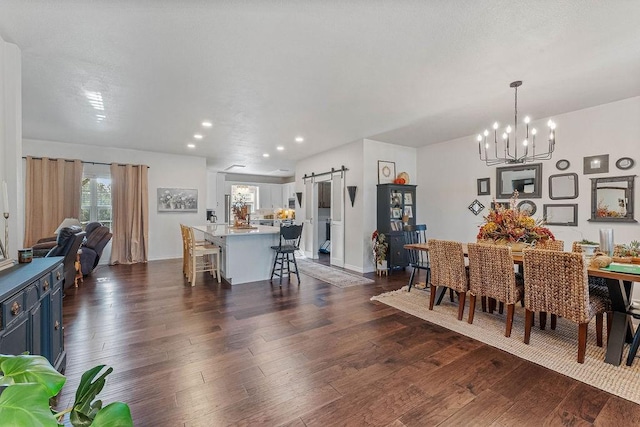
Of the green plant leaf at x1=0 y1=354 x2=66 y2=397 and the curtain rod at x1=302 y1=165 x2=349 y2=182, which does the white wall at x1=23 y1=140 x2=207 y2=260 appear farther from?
the green plant leaf at x1=0 y1=354 x2=66 y2=397

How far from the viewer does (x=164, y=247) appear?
6965 mm

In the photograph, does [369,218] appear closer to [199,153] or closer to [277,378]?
[277,378]

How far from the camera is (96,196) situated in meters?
6.30

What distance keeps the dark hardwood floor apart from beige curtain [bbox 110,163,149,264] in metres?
3.00

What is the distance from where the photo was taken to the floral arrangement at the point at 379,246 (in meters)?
5.25

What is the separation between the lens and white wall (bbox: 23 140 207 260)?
245 inches

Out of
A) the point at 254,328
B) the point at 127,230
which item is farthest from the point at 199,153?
the point at 254,328

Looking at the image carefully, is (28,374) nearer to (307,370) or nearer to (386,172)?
(307,370)

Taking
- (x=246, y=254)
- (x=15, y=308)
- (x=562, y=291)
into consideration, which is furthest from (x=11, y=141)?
(x=562, y=291)

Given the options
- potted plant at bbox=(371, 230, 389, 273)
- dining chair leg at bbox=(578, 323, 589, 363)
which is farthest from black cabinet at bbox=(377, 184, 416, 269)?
dining chair leg at bbox=(578, 323, 589, 363)

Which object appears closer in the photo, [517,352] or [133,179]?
[517,352]

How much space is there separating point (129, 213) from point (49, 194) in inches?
53.8

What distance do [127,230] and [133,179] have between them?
1.15m

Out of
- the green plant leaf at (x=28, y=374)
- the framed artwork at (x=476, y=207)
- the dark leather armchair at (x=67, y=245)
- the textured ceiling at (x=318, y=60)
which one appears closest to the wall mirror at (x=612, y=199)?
the textured ceiling at (x=318, y=60)
